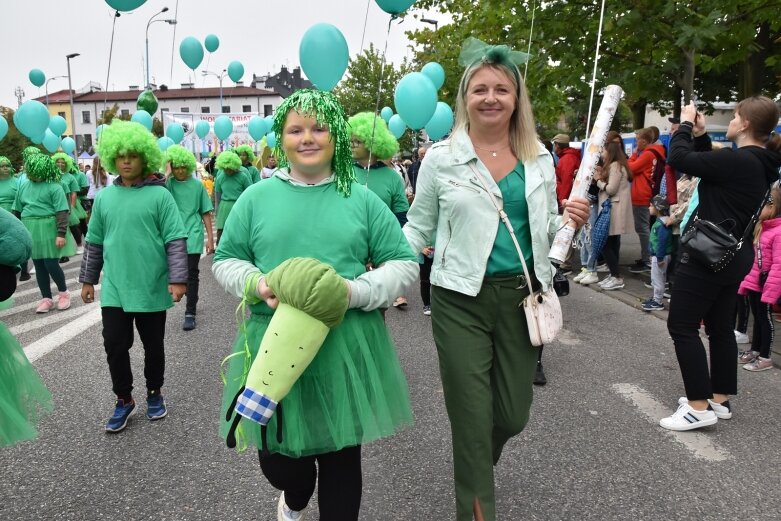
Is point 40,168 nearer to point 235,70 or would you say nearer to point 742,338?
point 235,70

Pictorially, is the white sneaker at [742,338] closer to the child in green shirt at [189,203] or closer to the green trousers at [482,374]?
the green trousers at [482,374]

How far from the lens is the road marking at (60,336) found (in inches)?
209

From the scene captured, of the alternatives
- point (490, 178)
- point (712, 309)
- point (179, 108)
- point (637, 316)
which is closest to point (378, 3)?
point (490, 178)

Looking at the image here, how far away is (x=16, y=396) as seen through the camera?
7.27 ft

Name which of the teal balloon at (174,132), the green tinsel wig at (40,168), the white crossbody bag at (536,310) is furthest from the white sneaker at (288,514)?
the teal balloon at (174,132)

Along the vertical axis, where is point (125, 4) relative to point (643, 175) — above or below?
above

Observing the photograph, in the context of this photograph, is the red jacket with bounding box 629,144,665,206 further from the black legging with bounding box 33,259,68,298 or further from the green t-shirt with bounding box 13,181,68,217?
the black legging with bounding box 33,259,68,298

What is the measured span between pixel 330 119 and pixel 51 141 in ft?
40.2

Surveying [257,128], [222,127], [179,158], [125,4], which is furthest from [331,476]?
[222,127]

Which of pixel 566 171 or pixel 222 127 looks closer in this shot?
pixel 566 171

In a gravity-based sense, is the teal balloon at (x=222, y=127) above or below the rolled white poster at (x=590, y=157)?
below

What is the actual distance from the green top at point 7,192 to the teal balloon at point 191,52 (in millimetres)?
3386

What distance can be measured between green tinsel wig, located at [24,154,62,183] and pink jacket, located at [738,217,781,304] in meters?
7.21

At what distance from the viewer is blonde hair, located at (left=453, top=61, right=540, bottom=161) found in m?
2.49
